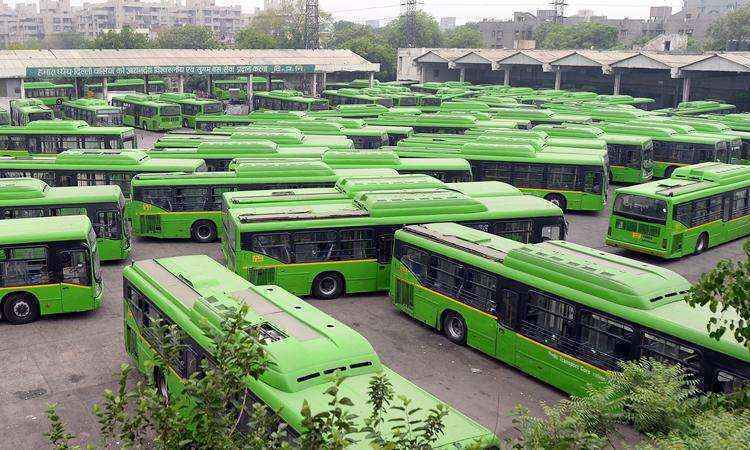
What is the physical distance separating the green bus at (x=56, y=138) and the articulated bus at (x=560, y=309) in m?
26.5

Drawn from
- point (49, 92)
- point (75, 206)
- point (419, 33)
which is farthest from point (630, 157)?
point (419, 33)

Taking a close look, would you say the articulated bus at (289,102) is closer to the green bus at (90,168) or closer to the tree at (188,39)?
the green bus at (90,168)

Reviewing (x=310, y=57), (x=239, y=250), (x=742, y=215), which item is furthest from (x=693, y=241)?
(x=310, y=57)

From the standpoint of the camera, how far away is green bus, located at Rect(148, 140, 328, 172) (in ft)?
105

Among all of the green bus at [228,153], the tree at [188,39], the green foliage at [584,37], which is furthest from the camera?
the green foliage at [584,37]

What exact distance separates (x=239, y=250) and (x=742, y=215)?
65.5 ft

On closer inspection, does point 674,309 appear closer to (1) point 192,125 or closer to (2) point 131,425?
(2) point 131,425

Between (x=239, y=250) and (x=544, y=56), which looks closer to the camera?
(x=239, y=250)

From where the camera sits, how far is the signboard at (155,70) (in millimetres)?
60000

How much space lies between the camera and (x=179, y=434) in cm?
646

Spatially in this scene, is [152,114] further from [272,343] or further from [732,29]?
[732,29]

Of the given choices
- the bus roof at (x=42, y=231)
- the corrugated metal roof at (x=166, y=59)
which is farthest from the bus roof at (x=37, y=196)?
the corrugated metal roof at (x=166, y=59)

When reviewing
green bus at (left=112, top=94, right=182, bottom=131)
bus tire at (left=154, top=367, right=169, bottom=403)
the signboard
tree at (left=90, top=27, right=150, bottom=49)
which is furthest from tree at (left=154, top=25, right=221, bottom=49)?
bus tire at (left=154, top=367, right=169, bottom=403)

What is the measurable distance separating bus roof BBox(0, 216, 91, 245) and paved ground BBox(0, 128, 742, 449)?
2.26 m
